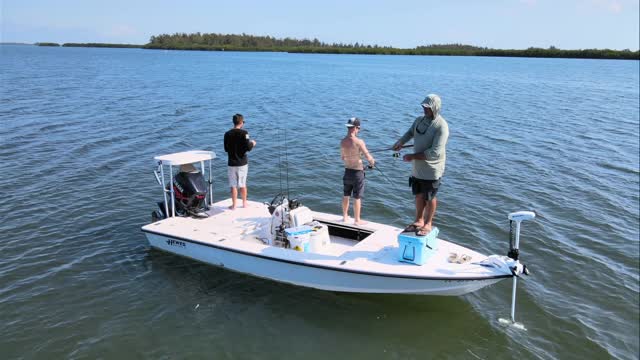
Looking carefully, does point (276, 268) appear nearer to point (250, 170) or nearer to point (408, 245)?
point (408, 245)

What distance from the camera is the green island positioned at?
3733 inches

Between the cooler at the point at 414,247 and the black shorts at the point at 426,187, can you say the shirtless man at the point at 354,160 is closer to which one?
the black shorts at the point at 426,187

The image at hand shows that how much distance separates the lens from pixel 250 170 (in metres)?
14.2

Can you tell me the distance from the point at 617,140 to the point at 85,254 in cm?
1881

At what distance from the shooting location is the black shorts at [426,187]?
700 centimetres

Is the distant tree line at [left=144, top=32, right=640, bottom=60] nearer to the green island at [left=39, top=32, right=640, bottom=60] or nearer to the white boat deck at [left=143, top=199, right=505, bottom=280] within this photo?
the green island at [left=39, top=32, right=640, bottom=60]

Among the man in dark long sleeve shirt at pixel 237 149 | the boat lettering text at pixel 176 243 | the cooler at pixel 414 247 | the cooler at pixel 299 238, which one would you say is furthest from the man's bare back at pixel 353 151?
the boat lettering text at pixel 176 243

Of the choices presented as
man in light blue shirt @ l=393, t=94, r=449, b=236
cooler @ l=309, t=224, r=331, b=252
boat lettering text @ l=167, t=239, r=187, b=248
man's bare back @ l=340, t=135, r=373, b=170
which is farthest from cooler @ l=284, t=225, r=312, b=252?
boat lettering text @ l=167, t=239, r=187, b=248

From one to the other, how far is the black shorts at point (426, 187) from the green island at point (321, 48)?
10369 cm

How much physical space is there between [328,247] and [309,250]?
406 millimetres

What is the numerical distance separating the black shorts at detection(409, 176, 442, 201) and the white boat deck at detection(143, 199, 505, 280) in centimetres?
88

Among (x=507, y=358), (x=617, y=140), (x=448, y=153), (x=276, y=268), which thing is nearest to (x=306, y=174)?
(x=448, y=153)

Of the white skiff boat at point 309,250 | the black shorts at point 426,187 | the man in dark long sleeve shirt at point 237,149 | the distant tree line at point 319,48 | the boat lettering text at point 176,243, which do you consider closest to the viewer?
the white skiff boat at point 309,250

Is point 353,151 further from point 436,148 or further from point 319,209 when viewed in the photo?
point 319,209
